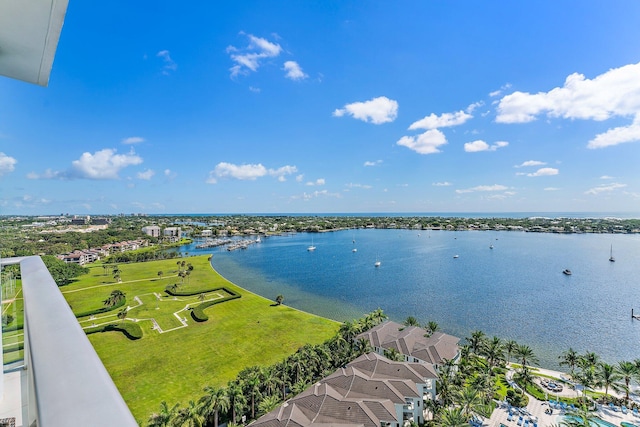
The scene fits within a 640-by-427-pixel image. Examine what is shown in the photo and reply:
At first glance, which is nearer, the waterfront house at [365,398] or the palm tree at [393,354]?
the waterfront house at [365,398]

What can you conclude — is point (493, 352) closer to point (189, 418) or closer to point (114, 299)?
point (189, 418)

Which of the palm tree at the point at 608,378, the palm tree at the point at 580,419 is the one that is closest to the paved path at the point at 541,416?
the palm tree at the point at 580,419

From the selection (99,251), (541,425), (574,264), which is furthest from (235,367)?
(574,264)

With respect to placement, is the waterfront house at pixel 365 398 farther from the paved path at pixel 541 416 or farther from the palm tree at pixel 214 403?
the paved path at pixel 541 416

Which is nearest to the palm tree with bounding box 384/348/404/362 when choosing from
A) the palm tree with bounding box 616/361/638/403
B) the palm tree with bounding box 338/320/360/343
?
the palm tree with bounding box 338/320/360/343

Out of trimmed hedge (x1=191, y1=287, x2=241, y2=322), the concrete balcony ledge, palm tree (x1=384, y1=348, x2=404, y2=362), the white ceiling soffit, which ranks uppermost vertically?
the white ceiling soffit

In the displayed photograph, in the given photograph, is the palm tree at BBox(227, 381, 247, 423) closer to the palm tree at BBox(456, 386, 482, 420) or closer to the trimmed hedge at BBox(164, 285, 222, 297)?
the palm tree at BBox(456, 386, 482, 420)
